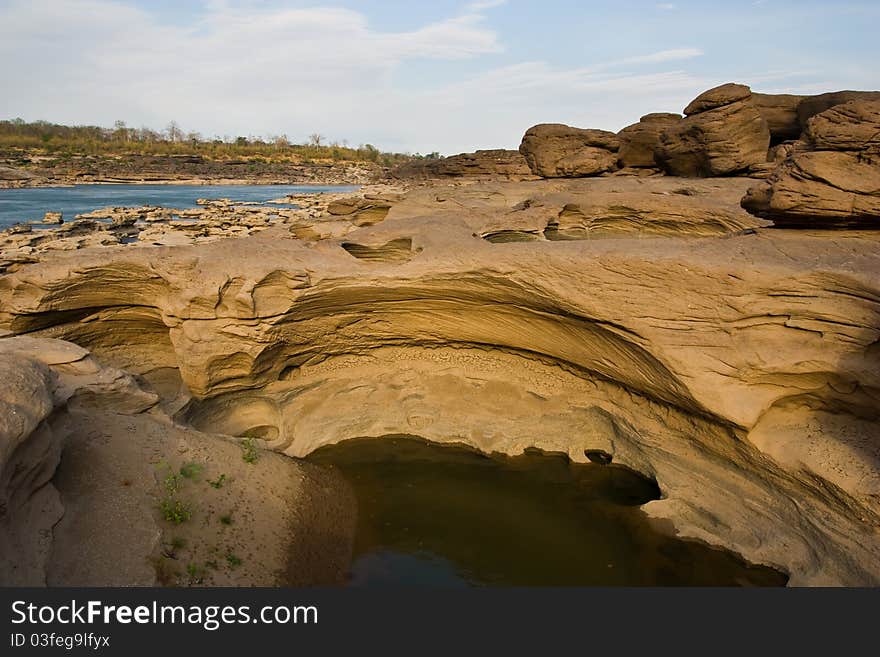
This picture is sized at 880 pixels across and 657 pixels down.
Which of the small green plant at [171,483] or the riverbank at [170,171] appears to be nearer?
the small green plant at [171,483]

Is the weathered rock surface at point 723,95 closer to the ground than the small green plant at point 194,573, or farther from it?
farther from it

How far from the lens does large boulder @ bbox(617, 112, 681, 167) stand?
1928 cm

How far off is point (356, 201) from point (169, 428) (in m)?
10.3

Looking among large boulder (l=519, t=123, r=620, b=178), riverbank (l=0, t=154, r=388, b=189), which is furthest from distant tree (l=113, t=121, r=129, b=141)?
large boulder (l=519, t=123, r=620, b=178)

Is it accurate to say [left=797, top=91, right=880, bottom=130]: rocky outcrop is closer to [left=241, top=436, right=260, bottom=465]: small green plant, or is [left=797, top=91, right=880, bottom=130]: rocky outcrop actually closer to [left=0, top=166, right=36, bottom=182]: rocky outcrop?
[left=241, top=436, right=260, bottom=465]: small green plant

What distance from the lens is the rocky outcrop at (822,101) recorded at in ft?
58.5

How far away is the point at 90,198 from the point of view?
41.4 metres

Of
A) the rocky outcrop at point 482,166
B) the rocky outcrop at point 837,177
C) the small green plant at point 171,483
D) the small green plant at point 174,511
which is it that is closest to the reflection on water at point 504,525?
the small green plant at point 174,511

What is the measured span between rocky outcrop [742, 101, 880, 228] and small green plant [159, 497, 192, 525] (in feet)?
24.2

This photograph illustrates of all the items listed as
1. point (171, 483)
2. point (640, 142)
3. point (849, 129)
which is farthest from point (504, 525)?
point (640, 142)

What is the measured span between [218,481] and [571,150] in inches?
650

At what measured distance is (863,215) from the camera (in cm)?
654

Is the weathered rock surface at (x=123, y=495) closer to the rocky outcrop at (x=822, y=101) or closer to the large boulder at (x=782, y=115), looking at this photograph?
the rocky outcrop at (x=822, y=101)

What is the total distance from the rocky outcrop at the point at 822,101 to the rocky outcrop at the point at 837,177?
1292 centimetres
